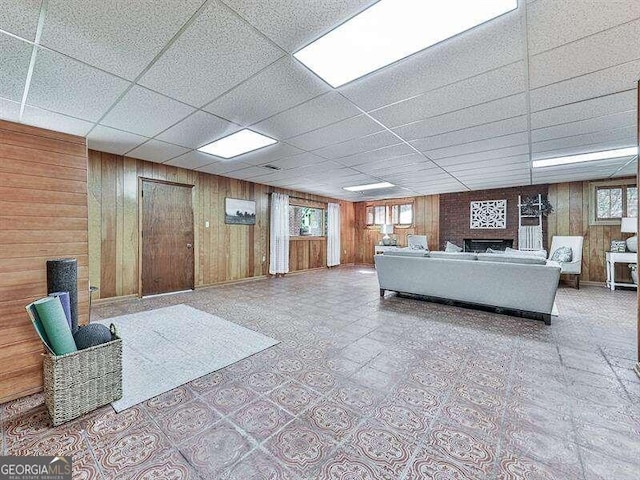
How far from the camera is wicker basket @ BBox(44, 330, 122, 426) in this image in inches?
61.8

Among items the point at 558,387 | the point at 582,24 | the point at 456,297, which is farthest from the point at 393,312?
the point at 582,24

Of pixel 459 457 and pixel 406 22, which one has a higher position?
pixel 406 22

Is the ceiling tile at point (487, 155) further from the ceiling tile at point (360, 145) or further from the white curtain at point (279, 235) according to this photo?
the white curtain at point (279, 235)

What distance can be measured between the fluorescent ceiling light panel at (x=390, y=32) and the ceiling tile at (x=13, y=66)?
175cm

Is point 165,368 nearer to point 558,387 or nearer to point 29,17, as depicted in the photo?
point 29,17

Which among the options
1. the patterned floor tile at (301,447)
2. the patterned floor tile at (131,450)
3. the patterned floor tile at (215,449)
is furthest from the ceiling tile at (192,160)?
the patterned floor tile at (301,447)

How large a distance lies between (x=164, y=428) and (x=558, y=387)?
2.64 metres

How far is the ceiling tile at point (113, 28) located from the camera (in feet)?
4.79

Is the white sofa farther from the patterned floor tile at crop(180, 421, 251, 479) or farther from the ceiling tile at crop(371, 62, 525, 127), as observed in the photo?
the patterned floor tile at crop(180, 421, 251, 479)

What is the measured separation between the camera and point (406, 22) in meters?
1.60

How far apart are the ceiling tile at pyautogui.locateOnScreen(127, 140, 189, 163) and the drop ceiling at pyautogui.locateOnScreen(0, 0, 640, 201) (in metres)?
0.04

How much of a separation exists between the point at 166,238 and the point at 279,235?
8.61 ft

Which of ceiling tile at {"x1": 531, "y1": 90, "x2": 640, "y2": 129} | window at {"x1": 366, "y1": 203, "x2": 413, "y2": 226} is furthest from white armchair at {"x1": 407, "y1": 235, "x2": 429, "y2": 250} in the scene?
ceiling tile at {"x1": 531, "y1": 90, "x2": 640, "y2": 129}

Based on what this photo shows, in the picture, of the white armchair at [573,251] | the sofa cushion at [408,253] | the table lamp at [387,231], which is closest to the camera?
the sofa cushion at [408,253]
